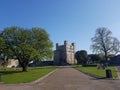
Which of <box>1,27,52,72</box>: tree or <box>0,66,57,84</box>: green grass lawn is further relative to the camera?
<box>1,27,52,72</box>: tree

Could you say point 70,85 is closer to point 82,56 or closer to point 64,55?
point 82,56

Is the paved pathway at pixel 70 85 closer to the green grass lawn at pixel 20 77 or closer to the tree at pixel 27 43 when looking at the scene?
the green grass lawn at pixel 20 77

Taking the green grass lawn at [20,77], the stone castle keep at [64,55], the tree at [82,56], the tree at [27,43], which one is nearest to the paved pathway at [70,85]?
the green grass lawn at [20,77]

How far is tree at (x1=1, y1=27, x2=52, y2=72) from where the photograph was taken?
173ft

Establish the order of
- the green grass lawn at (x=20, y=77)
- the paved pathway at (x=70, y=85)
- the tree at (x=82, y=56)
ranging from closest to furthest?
the paved pathway at (x=70, y=85) → the green grass lawn at (x=20, y=77) → the tree at (x=82, y=56)

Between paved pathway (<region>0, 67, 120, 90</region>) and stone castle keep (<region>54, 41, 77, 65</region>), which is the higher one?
stone castle keep (<region>54, 41, 77, 65</region>)

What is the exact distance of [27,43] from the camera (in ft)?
179

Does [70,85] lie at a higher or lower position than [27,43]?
lower

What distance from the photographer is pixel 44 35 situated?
185ft

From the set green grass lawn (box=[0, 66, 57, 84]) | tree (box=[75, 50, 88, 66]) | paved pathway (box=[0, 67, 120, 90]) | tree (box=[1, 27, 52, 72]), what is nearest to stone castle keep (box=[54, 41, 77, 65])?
tree (box=[75, 50, 88, 66])

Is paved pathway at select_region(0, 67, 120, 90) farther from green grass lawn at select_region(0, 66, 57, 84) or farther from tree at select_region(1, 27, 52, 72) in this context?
tree at select_region(1, 27, 52, 72)

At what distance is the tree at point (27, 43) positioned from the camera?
173 ft

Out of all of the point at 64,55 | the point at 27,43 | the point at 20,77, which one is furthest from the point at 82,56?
the point at 20,77

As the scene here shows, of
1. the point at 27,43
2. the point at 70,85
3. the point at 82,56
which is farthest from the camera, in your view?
the point at 82,56
